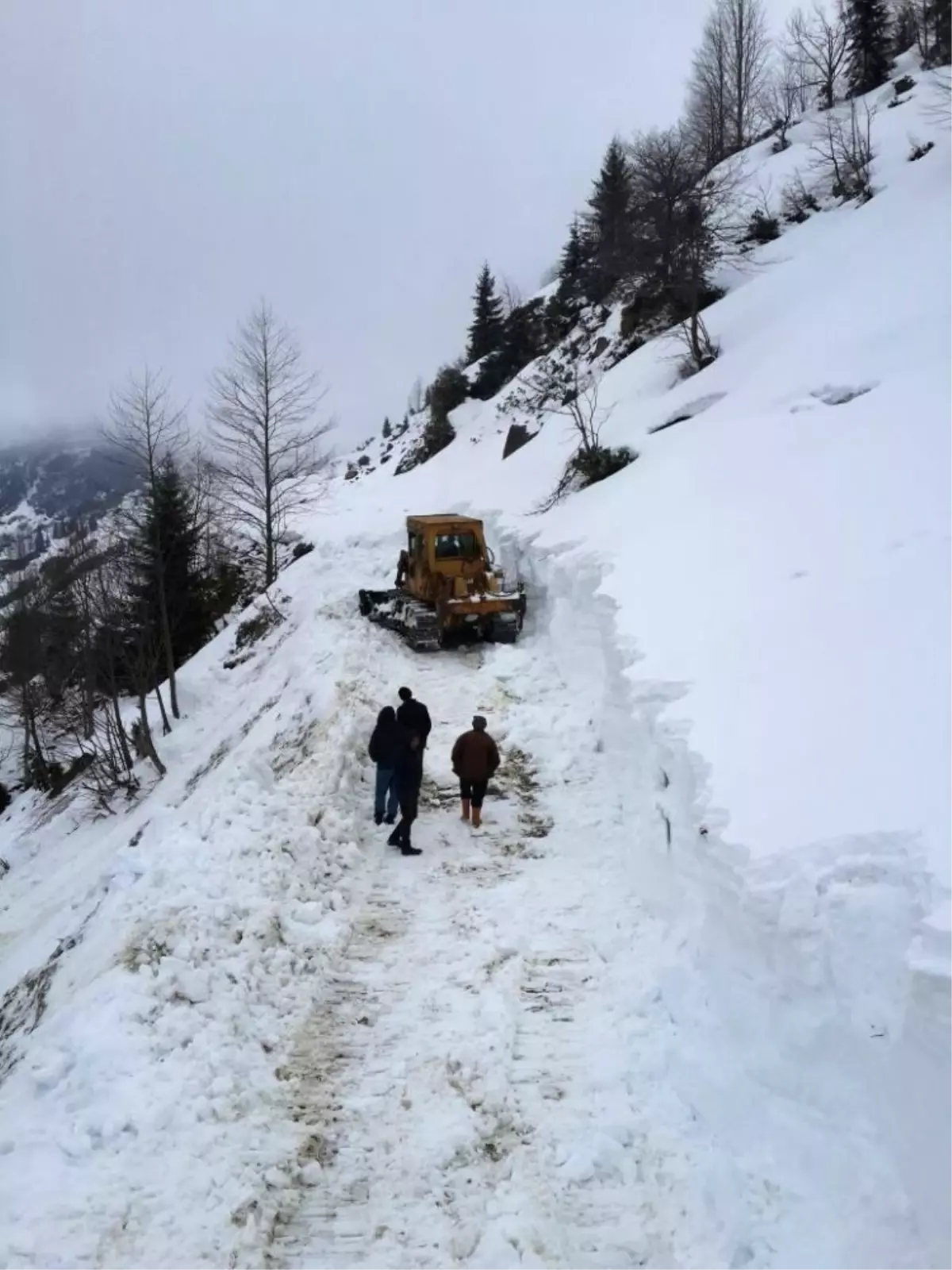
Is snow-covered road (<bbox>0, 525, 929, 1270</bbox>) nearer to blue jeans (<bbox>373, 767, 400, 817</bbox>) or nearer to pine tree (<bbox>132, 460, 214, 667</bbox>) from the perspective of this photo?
blue jeans (<bbox>373, 767, 400, 817</bbox>)

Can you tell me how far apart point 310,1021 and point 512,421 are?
29.4 m

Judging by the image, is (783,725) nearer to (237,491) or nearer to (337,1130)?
(337,1130)

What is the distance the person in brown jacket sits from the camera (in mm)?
8766

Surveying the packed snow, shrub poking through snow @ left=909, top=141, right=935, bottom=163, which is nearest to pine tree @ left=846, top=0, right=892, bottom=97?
shrub poking through snow @ left=909, top=141, right=935, bottom=163

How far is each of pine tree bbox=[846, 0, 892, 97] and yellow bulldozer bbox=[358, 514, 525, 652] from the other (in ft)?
120

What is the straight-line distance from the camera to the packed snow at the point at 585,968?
4105 mm

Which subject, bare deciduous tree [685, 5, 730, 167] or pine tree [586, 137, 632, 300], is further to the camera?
bare deciduous tree [685, 5, 730, 167]

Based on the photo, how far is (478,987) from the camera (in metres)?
6.16

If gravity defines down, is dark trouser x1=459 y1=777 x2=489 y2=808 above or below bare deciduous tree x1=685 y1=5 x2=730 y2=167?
below

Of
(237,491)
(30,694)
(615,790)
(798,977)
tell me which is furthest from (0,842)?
(798,977)

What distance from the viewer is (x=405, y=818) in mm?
8422

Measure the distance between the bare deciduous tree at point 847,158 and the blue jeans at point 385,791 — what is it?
26.0m

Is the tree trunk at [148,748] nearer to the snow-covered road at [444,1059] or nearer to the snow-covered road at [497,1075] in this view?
the snow-covered road at [444,1059]

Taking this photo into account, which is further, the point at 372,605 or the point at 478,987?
the point at 372,605
